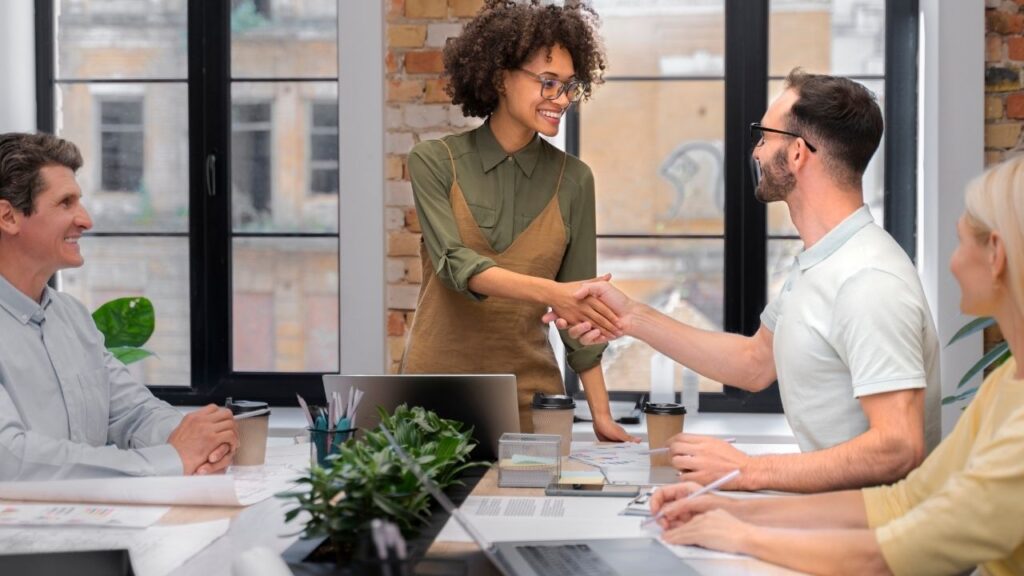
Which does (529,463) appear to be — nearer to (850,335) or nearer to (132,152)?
(850,335)

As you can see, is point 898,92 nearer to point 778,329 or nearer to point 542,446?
point 778,329

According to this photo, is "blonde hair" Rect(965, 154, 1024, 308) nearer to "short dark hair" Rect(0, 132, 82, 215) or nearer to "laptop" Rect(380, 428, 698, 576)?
"laptop" Rect(380, 428, 698, 576)

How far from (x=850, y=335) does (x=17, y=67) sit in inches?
126

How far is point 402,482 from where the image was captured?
1.50 meters

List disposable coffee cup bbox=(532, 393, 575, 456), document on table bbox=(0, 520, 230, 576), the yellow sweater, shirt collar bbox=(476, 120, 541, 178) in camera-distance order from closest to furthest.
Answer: the yellow sweater, document on table bbox=(0, 520, 230, 576), disposable coffee cup bbox=(532, 393, 575, 456), shirt collar bbox=(476, 120, 541, 178)

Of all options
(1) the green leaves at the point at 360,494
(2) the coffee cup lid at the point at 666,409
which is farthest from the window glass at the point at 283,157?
(1) the green leaves at the point at 360,494

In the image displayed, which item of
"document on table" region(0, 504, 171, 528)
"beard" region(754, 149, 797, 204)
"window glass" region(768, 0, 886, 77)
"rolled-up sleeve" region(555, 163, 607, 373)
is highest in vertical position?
"window glass" region(768, 0, 886, 77)

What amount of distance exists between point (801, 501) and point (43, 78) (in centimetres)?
330

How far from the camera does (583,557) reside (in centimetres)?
144

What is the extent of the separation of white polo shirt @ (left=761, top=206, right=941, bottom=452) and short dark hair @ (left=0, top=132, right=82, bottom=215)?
1471 mm

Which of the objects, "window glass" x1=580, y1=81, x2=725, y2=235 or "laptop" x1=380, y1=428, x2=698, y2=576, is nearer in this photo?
"laptop" x1=380, y1=428, x2=698, y2=576

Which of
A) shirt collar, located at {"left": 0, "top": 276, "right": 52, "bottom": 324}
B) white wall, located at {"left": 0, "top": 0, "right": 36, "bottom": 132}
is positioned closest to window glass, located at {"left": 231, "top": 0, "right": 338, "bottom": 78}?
white wall, located at {"left": 0, "top": 0, "right": 36, "bottom": 132}

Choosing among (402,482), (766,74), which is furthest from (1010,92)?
(402,482)

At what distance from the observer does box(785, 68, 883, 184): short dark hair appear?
2.03m
